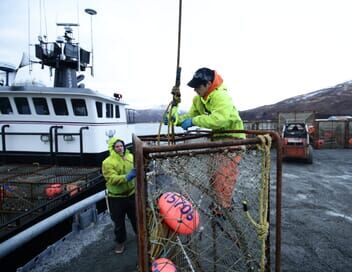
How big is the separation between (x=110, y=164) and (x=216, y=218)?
173cm

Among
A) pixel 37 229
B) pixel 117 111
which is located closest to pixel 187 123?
pixel 37 229

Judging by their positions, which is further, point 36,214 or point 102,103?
point 102,103

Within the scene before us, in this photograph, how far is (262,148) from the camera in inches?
66.3

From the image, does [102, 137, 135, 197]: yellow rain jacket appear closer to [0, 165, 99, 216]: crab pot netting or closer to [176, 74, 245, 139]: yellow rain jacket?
[176, 74, 245, 139]: yellow rain jacket

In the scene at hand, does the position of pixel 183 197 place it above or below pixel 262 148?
below

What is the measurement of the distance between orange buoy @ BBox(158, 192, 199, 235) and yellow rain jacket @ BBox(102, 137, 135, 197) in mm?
1516

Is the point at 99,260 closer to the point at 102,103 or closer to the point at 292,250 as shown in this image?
the point at 292,250

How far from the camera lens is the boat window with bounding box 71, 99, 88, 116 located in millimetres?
6762

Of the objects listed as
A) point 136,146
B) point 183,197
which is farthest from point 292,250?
point 136,146

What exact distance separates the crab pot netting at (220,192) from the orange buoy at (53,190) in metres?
2.90

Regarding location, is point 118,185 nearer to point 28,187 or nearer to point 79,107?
point 28,187

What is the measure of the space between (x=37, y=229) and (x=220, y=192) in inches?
116

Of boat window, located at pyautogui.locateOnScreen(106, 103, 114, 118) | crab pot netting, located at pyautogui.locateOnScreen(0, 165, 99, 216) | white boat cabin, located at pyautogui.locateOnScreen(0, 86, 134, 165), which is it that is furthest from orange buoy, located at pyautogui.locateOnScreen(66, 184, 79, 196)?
boat window, located at pyautogui.locateOnScreen(106, 103, 114, 118)

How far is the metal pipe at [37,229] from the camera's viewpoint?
9.92 feet
